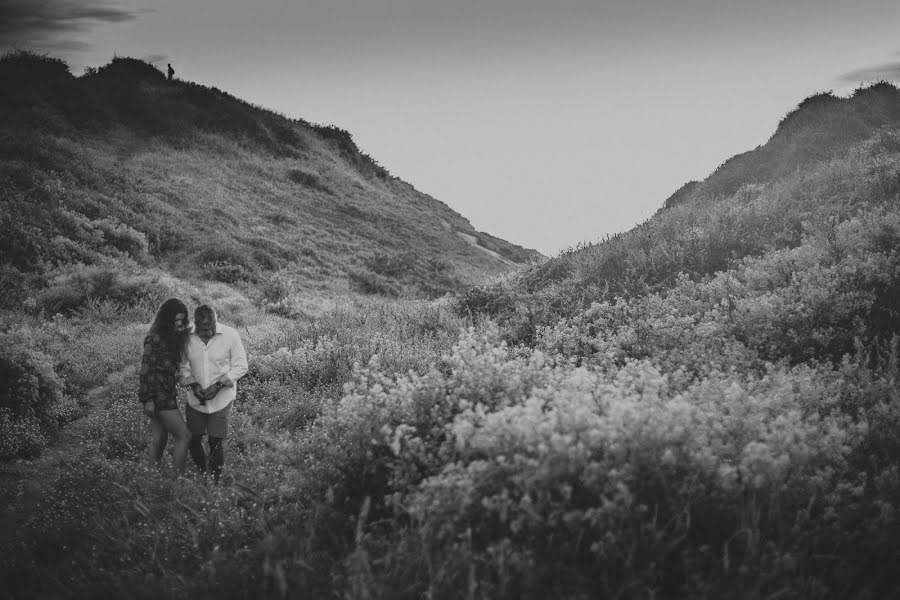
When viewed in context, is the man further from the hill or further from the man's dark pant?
the hill

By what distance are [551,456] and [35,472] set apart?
6.55 metres

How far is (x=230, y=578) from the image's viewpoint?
3.26 meters

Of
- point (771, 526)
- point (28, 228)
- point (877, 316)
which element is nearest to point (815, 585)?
point (771, 526)

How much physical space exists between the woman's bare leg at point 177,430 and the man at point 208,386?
0.30 ft

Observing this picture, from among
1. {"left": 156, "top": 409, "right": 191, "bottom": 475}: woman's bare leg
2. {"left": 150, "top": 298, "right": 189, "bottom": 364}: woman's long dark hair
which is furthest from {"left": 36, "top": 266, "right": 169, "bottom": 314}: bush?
{"left": 156, "top": 409, "right": 191, "bottom": 475}: woman's bare leg

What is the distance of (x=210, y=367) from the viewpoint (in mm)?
5961

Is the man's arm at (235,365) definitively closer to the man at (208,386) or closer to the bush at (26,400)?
the man at (208,386)

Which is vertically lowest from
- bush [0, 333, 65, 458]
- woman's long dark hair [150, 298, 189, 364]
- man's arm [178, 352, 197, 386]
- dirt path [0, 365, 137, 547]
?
dirt path [0, 365, 137, 547]

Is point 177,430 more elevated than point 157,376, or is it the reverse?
point 157,376

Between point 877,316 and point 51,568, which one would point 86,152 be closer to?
point 51,568

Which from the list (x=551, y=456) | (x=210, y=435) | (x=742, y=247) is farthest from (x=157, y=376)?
(x=742, y=247)

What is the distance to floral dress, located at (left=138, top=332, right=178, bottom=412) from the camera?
5844 millimetres

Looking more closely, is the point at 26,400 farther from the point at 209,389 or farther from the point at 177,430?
the point at 209,389

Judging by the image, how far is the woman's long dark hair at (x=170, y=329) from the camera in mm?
6027
